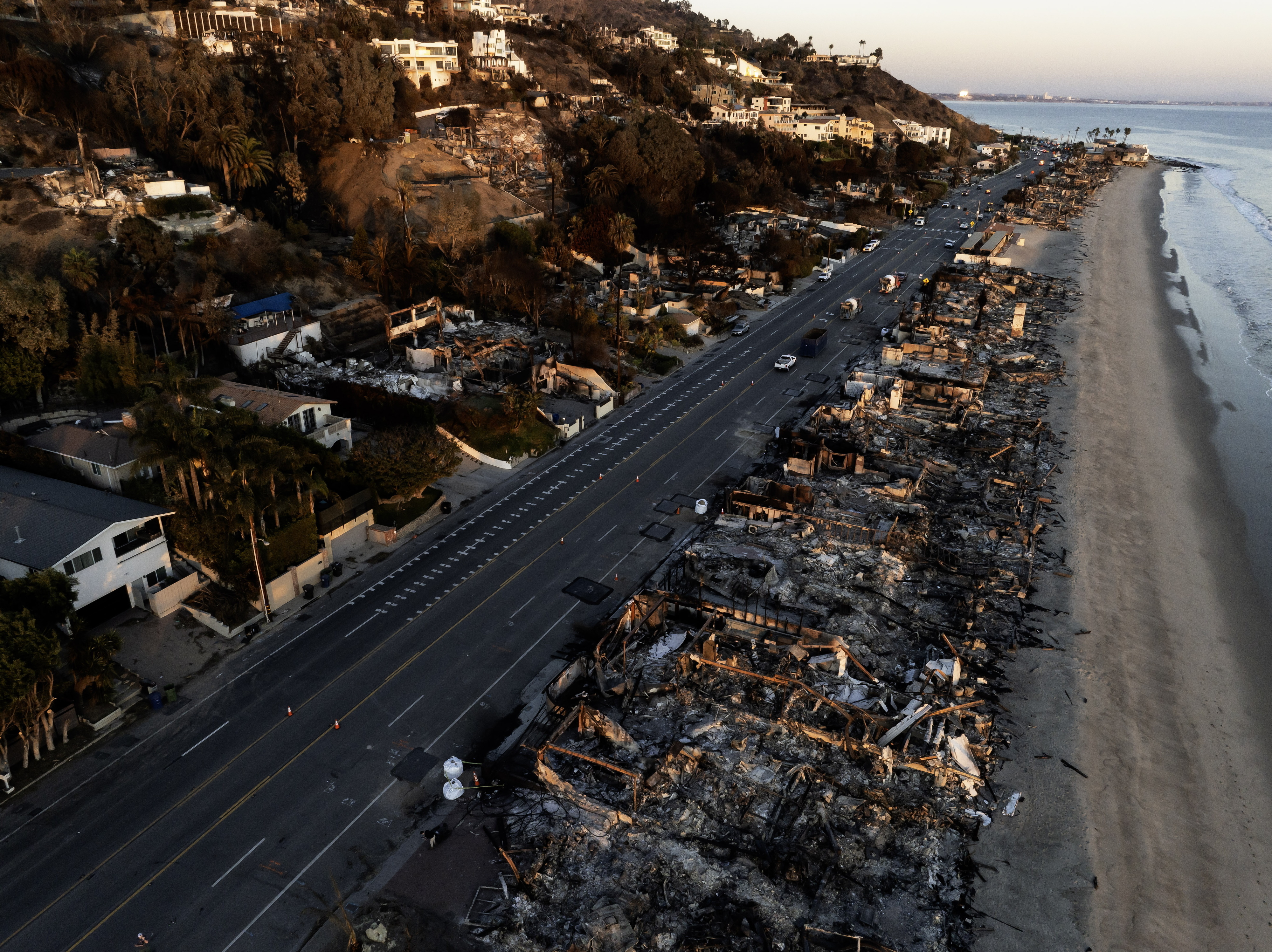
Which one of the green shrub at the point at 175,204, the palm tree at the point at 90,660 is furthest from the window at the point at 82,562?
the green shrub at the point at 175,204

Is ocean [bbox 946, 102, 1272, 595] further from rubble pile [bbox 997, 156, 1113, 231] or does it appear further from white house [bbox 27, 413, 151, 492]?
white house [bbox 27, 413, 151, 492]

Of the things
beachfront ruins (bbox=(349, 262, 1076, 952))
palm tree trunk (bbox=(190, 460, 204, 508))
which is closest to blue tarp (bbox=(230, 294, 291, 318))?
palm tree trunk (bbox=(190, 460, 204, 508))

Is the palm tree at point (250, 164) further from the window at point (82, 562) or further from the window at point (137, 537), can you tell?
the window at point (82, 562)

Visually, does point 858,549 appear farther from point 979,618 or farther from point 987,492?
point 987,492

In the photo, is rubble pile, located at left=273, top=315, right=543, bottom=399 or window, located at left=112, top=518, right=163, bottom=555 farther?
rubble pile, located at left=273, top=315, right=543, bottom=399

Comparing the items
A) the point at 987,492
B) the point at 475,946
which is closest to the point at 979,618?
the point at 987,492
